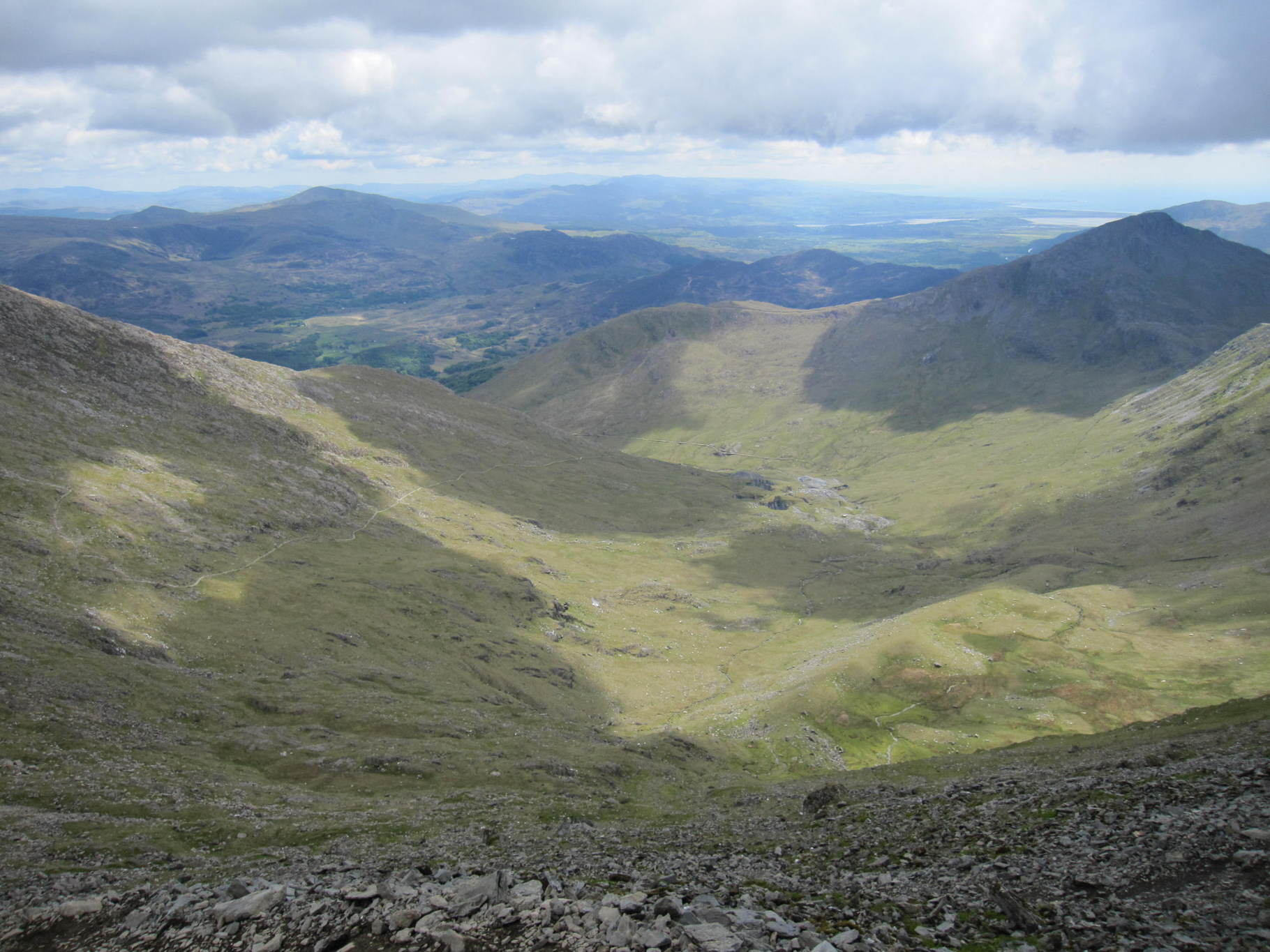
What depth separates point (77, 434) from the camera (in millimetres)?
137000

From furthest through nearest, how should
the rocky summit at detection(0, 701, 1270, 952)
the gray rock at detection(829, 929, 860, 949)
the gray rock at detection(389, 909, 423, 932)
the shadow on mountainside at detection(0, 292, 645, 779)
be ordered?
the shadow on mountainside at detection(0, 292, 645, 779) < the gray rock at detection(389, 909, 423, 932) < the rocky summit at detection(0, 701, 1270, 952) < the gray rock at detection(829, 929, 860, 949)

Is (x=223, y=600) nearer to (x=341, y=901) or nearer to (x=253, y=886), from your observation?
(x=253, y=886)

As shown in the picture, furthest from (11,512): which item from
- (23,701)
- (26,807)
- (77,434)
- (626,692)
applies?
(626,692)

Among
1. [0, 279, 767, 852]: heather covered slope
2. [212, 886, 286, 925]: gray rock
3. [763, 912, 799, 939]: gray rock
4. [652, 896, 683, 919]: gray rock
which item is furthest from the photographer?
[0, 279, 767, 852]: heather covered slope

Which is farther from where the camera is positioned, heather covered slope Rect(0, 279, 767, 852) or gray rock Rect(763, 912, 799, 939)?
heather covered slope Rect(0, 279, 767, 852)

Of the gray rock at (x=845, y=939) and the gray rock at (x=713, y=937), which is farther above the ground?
the gray rock at (x=713, y=937)

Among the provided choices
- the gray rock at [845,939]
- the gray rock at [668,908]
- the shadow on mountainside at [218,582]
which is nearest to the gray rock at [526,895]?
the gray rock at [668,908]

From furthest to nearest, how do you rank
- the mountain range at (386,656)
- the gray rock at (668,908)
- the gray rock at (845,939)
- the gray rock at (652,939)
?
1. the mountain range at (386,656)
2. the gray rock at (668,908)
3. the gray rock at (845,939)
4. the gray rock at (652,939)

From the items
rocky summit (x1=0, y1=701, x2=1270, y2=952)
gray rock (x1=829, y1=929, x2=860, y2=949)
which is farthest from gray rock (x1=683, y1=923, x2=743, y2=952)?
gray rock (x1=829, y1=929, x2=860, y2=949)

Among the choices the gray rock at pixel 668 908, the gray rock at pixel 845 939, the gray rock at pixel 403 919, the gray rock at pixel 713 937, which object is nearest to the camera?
the gray rock at pixel 713 937

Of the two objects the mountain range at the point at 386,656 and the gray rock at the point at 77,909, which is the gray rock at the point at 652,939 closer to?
the mountain range at the point at 386,656

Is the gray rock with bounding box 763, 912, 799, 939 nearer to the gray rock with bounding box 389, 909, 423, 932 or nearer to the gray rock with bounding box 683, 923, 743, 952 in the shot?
the gray rock with bounding box 683, 923, 743, 952

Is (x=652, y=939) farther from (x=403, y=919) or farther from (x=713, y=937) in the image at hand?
(x=403, y=919)

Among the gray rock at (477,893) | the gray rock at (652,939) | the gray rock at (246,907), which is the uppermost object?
the gray rock at (652,939)
